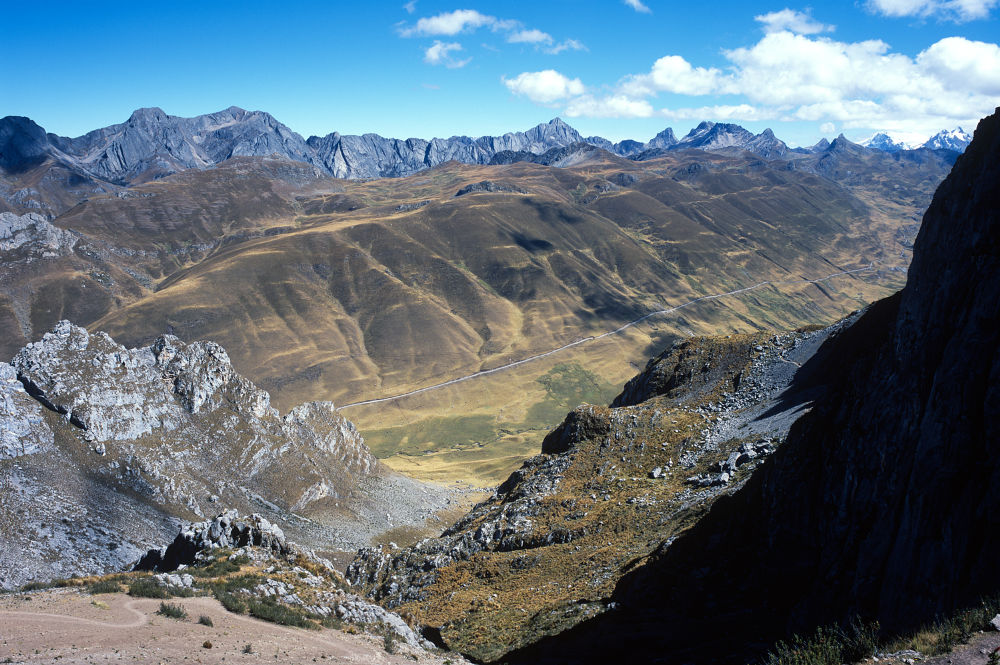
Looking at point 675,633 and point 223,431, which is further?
point 223,431

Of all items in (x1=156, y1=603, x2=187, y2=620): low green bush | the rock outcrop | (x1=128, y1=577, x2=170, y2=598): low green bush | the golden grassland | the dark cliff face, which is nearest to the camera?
the dark cliff face

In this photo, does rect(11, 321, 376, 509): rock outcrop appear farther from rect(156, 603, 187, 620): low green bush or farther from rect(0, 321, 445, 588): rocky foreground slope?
rect(156, 603, 187, 620): low green bush

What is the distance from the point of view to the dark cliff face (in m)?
16.5

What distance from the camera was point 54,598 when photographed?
2523 cm

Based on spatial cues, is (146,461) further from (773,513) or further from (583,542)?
(773,513)

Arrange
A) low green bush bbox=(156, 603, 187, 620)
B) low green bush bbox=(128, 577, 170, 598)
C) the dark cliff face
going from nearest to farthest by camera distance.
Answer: the dark cliff face < low green bush bbox=(156, 603, 187, 620) < low green bush bbox=(128, 577, 170, 598)

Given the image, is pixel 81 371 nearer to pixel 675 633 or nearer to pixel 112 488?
pixel 112 488

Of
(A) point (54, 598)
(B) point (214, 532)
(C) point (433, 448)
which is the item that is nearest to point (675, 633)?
(A) point (54, 598)

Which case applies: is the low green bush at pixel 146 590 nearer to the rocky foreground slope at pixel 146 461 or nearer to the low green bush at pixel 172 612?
the low green bush at pixel 172 612

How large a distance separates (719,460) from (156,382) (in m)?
67.5

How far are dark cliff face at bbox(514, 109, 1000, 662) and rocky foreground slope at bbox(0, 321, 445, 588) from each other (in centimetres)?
4634

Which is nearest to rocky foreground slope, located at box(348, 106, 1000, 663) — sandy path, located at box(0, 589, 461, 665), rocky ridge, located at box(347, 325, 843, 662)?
rocky ridge, located at box(347, 325, 843, 662)

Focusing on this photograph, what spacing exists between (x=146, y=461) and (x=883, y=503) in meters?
69.1

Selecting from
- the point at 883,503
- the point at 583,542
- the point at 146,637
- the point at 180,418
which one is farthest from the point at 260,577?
the point at 180,418
